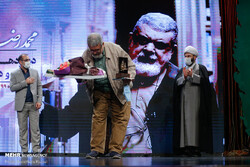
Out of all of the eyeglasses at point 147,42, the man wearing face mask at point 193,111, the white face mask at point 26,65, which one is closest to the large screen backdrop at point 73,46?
the eyeglasses at point 147,42

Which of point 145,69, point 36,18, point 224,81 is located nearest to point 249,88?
point 224,81

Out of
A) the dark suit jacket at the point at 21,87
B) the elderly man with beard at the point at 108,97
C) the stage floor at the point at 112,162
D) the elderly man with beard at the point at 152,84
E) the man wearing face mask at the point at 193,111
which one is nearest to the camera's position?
the stage floor at the point at 112,162

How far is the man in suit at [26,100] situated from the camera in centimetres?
546

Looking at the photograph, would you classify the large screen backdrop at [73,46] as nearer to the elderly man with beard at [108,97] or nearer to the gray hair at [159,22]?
the gray hair at [159,22]

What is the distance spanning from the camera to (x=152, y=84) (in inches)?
226

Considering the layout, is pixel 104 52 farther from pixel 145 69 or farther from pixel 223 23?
pixel 223 23

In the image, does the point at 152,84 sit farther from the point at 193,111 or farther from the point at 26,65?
the point at 26,65

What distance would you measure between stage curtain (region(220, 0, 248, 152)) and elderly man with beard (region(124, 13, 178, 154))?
776mm

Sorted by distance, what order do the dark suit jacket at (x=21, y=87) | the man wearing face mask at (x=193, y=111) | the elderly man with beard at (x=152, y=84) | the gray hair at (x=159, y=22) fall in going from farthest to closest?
the gray hair at (x=159, y=22), the elderly man with beard at (x=152, y=84), the dark suit jacket at (x=21, y=87), the man wearing face mask at (x=193, y=111)

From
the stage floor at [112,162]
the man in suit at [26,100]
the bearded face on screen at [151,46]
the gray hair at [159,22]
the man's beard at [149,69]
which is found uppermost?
the gray hair at [159,22]

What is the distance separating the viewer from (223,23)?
550 centimetres

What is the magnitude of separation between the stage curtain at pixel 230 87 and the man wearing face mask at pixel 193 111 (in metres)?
0.46

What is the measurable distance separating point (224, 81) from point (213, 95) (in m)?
0.35

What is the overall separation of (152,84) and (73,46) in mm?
1420
